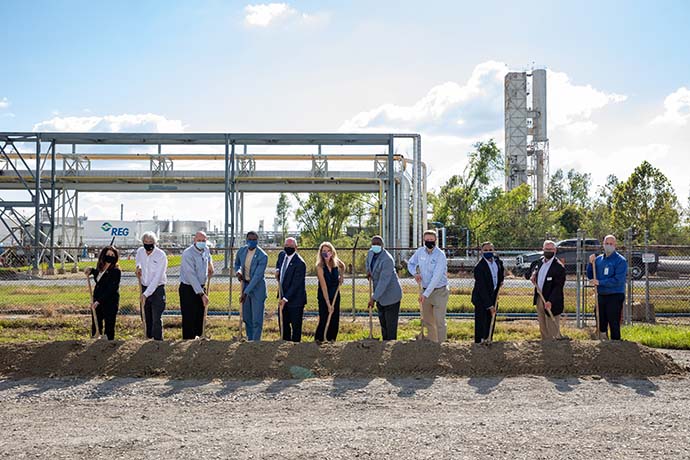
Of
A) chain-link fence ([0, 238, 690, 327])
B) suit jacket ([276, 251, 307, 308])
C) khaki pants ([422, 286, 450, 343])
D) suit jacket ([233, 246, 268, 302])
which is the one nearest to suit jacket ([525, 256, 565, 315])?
khaki pants ([422, 286, 450, 343])

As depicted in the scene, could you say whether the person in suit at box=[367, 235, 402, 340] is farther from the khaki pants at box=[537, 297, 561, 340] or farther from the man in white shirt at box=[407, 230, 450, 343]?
the khaki pants at box=[537, 297, 561, 340]

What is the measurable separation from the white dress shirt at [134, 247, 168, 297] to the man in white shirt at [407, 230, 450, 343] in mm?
3874

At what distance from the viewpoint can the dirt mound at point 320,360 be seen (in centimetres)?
888

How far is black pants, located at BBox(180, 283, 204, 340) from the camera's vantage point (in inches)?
407

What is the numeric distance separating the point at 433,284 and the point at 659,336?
16.2ft

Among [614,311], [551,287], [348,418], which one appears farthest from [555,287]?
[348,418]

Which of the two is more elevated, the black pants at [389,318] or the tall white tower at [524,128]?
the tall white tower at [524,128]

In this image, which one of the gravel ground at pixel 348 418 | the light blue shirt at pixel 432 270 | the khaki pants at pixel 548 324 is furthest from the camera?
the khaki pants at pixel 548 324

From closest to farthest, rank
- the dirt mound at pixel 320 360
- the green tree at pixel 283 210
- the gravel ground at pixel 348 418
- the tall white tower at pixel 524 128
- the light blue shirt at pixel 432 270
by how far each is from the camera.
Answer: the gravel ground at pixel 348 418 → the dirt mound at pixel 320 360 → the light blue shirt at pixel 432 270 → the green tree at pixel 283 210 → the tall white tower at pixel 524 128

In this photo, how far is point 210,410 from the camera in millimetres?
7164

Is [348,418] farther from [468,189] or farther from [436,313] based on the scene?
[468,189]

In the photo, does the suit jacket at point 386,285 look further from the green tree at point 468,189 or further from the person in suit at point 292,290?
the green tree at point 468,189

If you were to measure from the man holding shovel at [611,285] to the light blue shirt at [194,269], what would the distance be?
6.06m

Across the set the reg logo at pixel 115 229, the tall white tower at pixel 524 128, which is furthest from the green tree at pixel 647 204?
the reg logo at pixel 115 229
